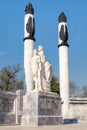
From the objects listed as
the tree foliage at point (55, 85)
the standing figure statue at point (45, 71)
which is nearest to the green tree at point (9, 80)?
the tree foliage at point (55, 85)

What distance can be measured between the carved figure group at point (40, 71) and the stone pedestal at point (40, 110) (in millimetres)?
572

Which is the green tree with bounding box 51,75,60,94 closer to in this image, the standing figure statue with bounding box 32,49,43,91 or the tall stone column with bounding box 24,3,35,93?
the tall stone column with bounding box 24,3,35,93

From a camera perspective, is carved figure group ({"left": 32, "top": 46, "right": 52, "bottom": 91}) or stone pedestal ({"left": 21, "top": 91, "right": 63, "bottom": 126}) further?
carved figure group ({"left": 32, "top": 46, "right": 52, "bottom": 91})

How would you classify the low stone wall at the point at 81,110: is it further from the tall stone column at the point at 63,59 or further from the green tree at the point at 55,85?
the green tree at the point at 55,85

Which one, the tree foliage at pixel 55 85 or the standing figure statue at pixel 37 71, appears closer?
the standing figure statue at pixel 37 71

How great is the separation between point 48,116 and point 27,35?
13.4m

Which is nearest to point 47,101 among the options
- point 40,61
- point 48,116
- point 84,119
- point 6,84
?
point 48,116

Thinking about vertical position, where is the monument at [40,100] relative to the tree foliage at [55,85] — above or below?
below

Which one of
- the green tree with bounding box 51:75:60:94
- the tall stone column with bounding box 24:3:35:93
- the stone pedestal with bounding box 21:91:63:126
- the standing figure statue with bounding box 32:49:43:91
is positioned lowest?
the stone pedestal with bounding box 21:91:63:126

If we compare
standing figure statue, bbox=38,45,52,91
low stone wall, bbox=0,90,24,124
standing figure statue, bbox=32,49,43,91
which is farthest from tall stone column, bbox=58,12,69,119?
standing figure statue, bbox=32,49,43,91

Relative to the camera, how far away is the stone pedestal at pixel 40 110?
14.5 m

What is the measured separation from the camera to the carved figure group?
50.6ft

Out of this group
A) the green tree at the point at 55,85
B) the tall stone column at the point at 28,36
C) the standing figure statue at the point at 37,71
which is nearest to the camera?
the standing figure statue at the point at 37,71

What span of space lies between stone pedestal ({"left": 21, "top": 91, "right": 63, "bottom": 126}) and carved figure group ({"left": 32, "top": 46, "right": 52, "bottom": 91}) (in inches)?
22.5
